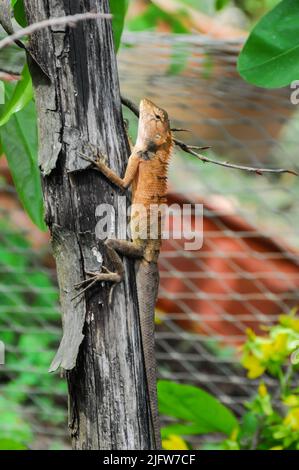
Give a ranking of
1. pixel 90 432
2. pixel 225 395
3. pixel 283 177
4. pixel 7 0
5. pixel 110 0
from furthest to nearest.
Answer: pixel 283 177
pixel 225 395
pixel 110 0
pixel 90 432
pixel 7 0

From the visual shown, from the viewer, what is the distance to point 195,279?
3754 mm

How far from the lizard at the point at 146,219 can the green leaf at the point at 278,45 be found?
31 cm

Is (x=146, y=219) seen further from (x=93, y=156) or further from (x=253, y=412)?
(x=253, y=412)

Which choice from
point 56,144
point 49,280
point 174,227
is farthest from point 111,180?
point 49,280

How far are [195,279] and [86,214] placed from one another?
239 centimetres

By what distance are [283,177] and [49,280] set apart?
171 cm

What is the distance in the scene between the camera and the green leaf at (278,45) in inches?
55.9

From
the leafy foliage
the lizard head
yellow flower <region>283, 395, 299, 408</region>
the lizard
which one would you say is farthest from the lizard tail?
the leafy foliage

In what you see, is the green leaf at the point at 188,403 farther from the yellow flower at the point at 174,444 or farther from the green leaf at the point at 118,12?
the green leaf at the point at 118,12

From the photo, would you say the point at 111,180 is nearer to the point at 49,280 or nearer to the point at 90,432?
the point at 90,432

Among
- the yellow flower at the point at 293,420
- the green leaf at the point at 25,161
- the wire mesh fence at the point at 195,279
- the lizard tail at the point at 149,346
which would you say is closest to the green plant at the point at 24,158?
the green leaf at the point at 25,161

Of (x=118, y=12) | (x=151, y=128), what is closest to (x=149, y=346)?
(x=151, y=128)

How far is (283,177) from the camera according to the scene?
16.4 feet

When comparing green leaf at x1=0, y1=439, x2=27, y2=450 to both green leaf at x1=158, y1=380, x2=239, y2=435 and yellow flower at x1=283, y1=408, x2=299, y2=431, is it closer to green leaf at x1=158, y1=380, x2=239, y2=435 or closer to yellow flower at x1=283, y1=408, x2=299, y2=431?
green leaf at x1=158, y1=380, x2=239, y2=435
